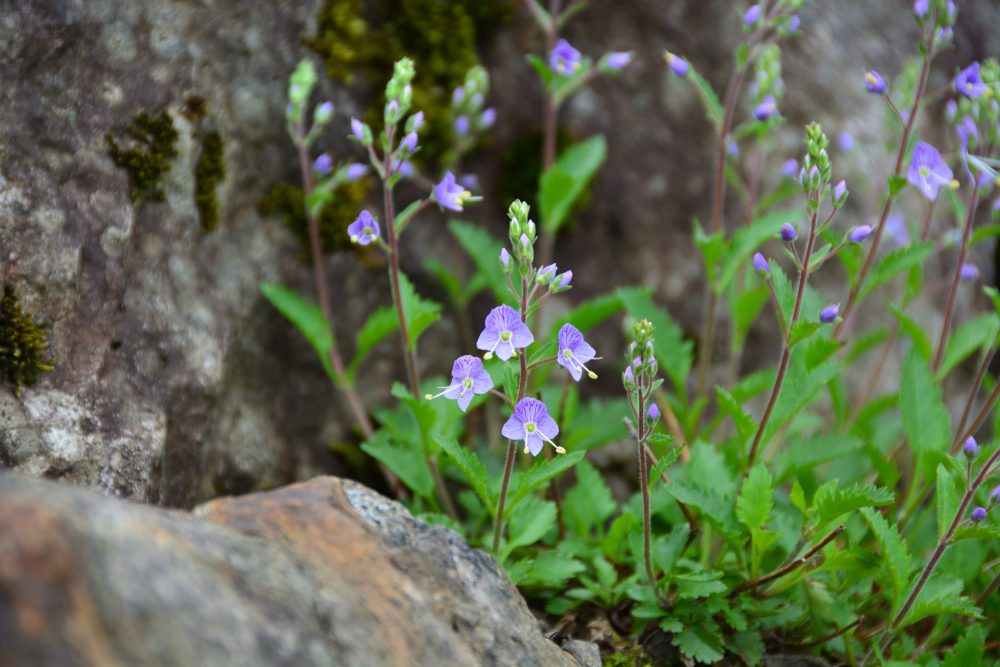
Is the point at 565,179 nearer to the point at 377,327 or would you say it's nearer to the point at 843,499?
the point at 377,327

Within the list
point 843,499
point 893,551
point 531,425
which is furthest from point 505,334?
point 893,551

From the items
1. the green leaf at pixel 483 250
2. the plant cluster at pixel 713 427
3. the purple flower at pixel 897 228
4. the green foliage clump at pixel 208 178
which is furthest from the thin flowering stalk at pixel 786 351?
the green foliage clump at pixel 208 178

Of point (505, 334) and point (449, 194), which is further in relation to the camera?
point (449, 194)

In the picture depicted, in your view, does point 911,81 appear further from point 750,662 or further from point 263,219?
point 263,219

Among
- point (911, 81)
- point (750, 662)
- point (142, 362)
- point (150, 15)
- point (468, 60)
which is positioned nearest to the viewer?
point (750, 662)

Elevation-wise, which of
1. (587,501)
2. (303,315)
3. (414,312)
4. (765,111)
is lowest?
(587,501)

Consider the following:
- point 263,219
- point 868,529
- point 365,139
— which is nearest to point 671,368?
point 868,529
